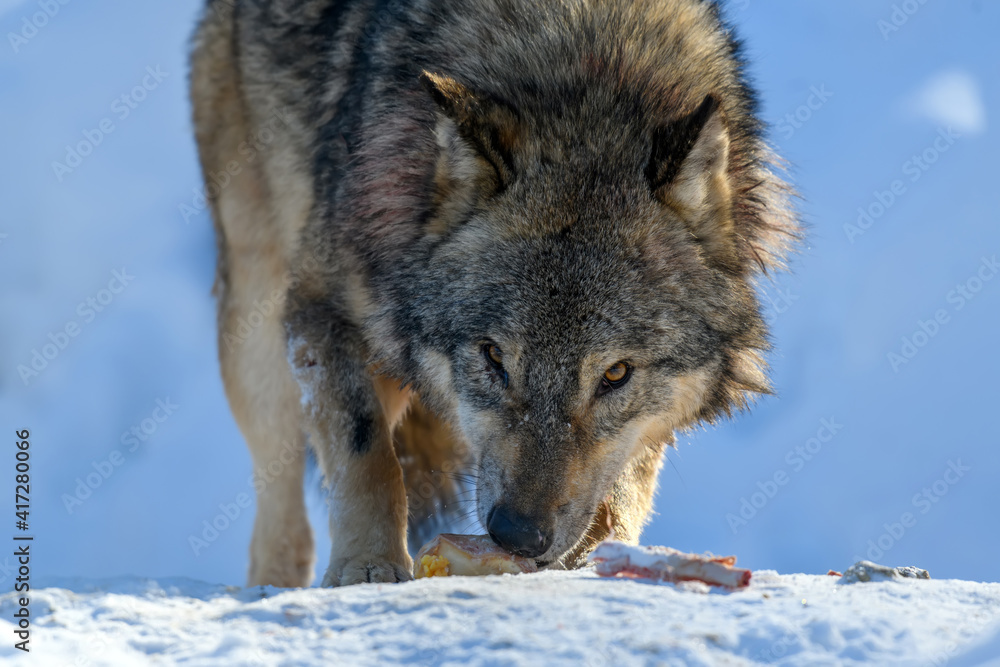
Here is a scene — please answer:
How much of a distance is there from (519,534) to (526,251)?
3.19 feet

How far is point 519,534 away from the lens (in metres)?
2.90

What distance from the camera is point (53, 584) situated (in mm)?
2625

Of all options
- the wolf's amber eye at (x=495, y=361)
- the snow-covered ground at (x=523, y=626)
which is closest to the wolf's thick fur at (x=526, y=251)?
the wolf's amber eye at (x=495, y=361)

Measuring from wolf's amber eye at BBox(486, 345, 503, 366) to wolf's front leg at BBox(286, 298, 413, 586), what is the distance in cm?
79

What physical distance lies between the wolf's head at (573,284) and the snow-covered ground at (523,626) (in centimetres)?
59

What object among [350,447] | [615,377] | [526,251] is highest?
[526,251]

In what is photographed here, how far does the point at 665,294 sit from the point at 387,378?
1.45 m

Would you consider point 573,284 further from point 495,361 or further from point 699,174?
point 699,174

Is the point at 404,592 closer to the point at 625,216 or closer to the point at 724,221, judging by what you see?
the point at 625,216

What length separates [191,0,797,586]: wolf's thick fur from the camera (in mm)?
3121

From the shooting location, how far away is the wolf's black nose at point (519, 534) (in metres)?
2.90

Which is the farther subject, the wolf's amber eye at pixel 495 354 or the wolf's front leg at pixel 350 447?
the wolf's front leg at pixel 350 447

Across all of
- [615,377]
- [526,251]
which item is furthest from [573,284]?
[615,377]

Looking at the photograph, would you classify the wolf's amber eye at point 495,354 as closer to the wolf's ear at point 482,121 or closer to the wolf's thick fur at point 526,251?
the wolf's thick fur at point 526,251
